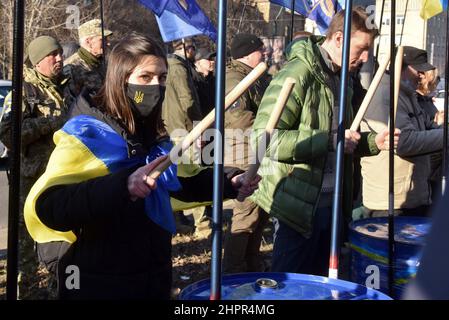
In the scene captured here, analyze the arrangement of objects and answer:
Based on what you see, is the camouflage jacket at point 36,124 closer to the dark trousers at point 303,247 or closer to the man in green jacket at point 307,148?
the man in green jacket at point 307,148

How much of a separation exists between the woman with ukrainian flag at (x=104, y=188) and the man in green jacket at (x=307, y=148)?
490 millimetres

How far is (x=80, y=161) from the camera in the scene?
1828 mm

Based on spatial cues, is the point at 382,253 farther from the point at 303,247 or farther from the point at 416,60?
the point at 416,60

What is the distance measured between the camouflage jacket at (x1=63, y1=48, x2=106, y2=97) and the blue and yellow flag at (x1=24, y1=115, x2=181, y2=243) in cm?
196

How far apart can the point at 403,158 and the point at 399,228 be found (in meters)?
1.02

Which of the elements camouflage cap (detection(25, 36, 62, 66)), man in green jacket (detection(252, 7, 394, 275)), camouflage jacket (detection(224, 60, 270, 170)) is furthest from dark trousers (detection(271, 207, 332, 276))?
camouflage cap (detection(25, 36, 62, 66))

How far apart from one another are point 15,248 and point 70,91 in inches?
101

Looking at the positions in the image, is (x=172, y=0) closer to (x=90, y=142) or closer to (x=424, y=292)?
(x=90, y=142)

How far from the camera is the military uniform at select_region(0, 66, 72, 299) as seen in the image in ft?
11.3

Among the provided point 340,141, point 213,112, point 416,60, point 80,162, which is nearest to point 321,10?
point 416,60

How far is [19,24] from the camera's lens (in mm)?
1425

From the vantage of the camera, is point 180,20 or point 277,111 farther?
point 180,20

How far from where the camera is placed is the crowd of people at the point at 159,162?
1.83 metres

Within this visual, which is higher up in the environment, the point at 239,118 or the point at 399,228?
the point at 239,118
